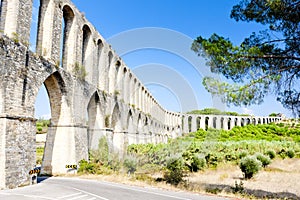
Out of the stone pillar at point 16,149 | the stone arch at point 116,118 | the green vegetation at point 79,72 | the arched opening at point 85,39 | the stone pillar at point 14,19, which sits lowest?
the stone pillar at point 16,149

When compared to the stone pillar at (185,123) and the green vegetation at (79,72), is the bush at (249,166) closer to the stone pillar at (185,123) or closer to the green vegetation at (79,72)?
the green vegetation at (79,72)

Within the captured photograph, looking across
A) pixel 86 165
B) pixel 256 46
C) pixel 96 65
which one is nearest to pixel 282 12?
pixel 256 46

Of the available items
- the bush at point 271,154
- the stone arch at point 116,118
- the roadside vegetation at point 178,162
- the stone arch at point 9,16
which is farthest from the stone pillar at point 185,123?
the stone arch at point 9,16

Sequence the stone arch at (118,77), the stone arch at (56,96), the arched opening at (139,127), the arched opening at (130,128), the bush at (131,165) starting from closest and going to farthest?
the stone arch at (56,96) → the bush at (131,165) → the stone arch at (118,77) → the arched opening at (130,128) → the arched opening at (139,127)

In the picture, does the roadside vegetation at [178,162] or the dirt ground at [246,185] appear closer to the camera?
the dirt ground at [246,185]

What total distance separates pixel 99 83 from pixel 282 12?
13648mm

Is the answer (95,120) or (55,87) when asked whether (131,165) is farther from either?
(55,87)

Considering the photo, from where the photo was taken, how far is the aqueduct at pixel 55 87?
874 centimetres

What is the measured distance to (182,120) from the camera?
207ft

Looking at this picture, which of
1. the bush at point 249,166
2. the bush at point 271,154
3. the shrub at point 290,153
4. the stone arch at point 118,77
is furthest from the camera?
the stone arch at point 118,77

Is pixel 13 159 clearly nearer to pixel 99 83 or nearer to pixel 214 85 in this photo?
pixel 214 85

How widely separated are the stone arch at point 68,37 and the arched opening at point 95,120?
3.60 m

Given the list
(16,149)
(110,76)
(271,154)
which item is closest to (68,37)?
(110,76)

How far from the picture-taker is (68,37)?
14.4m
